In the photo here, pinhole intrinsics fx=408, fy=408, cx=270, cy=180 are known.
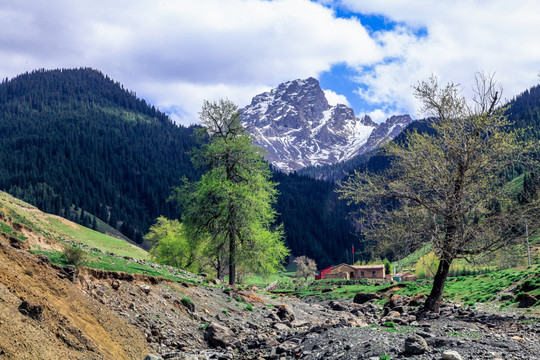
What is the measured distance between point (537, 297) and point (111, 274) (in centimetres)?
2586

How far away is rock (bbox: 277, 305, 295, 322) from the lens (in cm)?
2945

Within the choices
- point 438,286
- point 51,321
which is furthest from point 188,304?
point 438,286

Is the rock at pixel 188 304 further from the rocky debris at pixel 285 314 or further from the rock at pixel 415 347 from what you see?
the rock at pixel 415 347

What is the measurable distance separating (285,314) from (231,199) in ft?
36.6

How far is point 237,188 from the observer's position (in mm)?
35812

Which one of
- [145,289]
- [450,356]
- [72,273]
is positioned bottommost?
[145,289]

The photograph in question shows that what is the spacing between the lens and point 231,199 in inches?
1419

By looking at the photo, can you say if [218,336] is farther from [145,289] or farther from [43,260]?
[43,260]

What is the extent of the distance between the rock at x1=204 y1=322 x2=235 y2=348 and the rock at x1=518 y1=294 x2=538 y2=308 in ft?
60.3

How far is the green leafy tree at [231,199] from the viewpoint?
36.0 m

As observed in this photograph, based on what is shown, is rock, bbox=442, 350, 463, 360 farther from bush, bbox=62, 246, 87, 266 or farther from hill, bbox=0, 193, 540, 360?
bush, bbox=62, 246, 87, 266

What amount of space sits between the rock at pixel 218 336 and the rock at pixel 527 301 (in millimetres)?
18382

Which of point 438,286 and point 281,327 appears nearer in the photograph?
point 438,286

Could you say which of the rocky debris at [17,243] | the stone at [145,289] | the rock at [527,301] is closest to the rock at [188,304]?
the stone at [145,289]
